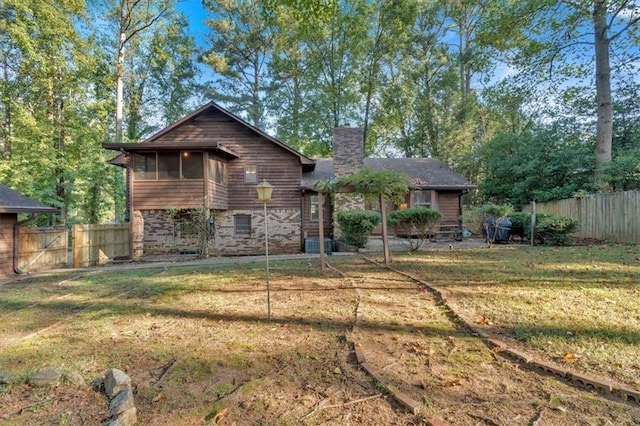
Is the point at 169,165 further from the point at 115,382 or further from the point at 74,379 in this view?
the point at 115,382

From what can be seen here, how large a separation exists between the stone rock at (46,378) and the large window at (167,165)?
35.8 feet

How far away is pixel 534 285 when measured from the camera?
5.89m

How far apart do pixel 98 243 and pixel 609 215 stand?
62.7 ft

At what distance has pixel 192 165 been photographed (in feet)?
44.2

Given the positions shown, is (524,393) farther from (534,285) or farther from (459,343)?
(534,285)

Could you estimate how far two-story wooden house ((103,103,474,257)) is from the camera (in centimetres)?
1303

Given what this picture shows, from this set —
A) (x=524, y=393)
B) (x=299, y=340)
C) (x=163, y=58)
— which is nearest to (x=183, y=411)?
(x=299, y=340)

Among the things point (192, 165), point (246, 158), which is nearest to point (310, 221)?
point (246, 158)

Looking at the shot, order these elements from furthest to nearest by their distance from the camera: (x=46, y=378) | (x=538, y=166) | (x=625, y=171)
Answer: (x=538, y=166)
(x=625, y=171)
(x=46, y=378)

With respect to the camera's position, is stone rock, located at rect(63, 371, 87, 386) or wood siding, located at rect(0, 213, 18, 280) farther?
wood siding, located at rect(0, 213, 18, 280)

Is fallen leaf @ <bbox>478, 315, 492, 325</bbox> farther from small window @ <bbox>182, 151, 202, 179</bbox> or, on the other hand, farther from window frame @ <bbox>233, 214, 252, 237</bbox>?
window frame @ <bbox>233, 214, 252, 237</bbox>

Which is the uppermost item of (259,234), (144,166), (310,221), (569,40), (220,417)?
(569,40)

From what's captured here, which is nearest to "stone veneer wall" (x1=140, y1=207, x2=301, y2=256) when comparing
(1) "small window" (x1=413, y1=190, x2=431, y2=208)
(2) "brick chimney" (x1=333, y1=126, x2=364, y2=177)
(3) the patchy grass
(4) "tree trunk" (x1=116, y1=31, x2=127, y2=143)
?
(2) "brick chimney" (x1=333, y1=126, x2=364, y2=177)

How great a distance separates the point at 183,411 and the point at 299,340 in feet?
5.15
